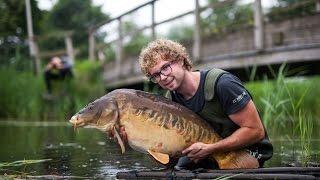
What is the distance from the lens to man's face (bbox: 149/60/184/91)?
4.21m

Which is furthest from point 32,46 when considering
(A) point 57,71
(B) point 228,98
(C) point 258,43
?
A: (B) point 228,98

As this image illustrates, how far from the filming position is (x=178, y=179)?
4121mm

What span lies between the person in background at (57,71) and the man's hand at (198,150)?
11726 mm

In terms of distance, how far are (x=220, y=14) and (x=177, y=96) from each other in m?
14.6

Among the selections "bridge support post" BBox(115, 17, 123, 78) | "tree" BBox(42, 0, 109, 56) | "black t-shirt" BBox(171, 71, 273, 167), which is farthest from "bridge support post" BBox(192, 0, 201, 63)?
"tree" BBox(42, 0, 109, 56)

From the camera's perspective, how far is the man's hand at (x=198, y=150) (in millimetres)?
4152

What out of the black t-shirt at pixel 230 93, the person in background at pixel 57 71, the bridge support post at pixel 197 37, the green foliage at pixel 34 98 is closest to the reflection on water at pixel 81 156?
the black t-shirt at pixel 230 93

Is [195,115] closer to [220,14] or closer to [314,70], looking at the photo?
[314,70]

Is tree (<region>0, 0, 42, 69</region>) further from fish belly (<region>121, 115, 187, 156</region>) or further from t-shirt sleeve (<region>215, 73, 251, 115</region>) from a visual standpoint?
t-shirt sleeve (<region>215, 73, 251, 115</region>)

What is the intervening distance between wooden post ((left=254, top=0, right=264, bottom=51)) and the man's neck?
6011mm

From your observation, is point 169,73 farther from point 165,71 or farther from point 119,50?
point 119,50

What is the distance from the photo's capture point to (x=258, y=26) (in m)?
10.2

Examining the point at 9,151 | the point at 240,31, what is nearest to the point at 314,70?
the point at 240,31

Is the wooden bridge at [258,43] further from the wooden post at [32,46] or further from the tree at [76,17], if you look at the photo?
the tree at [76,17]
